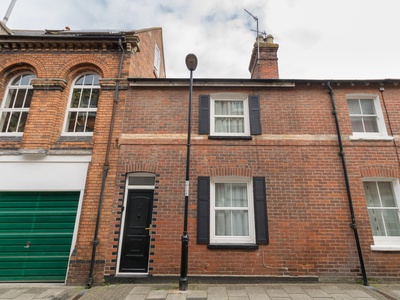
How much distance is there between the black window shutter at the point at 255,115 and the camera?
6992 millimetres

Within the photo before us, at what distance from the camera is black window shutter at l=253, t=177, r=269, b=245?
6021 millimetres

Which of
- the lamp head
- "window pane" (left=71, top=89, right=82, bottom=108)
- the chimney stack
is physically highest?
the chimney stack

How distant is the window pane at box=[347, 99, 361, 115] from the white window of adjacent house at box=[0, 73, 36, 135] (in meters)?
11.2

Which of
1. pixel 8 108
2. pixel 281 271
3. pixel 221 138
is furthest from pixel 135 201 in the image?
pixel 8 108

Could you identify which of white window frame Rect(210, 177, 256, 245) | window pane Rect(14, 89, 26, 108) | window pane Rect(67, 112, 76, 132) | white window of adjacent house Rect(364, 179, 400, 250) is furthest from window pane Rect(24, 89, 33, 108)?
white window of adjacent house Rect(364, 179, 400, 250)

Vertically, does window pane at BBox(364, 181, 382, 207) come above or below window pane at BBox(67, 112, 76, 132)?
below

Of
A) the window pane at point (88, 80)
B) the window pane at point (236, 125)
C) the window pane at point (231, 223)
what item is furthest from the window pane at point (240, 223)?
the window pane at point (88, 80)

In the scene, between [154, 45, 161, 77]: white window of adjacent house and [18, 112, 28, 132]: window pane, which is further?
[154, 45, 161, 77]: white window of adjacent house

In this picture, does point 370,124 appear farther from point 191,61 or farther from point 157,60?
point 157,60

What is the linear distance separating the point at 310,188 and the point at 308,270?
7.33ft

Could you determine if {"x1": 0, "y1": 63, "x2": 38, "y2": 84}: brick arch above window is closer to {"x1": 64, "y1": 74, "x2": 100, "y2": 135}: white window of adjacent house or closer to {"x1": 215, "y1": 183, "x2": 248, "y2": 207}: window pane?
{"x1": 64, "y1": 74, "x2": 100, "y2": 135}: white window of adjacent house

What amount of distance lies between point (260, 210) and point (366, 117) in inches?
194

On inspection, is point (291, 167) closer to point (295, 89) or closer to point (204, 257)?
point (295, 89)

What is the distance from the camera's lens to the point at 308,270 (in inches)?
229
